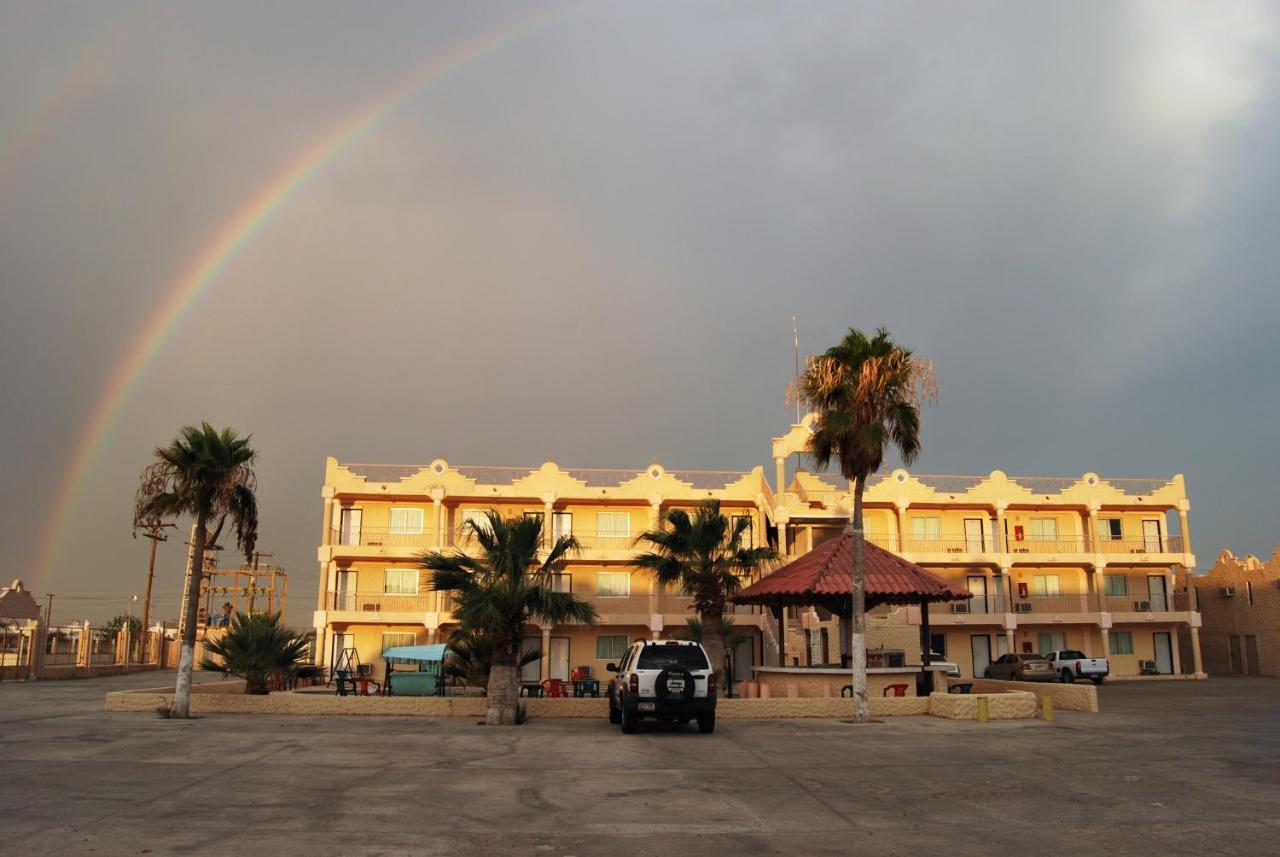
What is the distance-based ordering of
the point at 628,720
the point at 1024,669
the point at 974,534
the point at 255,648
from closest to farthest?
the point at 628,720 → the point at 255,648 → the point at 1024,669 → the point at 974,534

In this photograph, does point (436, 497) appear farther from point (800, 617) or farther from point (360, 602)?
point (800, 617)

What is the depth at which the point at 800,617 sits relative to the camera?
1815 inches

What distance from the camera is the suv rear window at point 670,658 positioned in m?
21.6

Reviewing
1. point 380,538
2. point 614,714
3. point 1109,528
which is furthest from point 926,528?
point 614,714

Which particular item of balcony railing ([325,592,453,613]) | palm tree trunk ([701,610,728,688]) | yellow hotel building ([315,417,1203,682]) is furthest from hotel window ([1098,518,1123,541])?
balcony railing ([325,592,453,613])

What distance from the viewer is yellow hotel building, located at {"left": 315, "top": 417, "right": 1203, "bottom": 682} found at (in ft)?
156

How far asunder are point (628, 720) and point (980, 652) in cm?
3607

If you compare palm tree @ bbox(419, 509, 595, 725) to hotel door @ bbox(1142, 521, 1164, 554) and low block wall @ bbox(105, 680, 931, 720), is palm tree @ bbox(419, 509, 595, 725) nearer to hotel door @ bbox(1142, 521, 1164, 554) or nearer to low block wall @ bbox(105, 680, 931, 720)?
low block wall @ bbox(105, 680, 931, 720)

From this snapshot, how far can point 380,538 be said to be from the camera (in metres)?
48.8

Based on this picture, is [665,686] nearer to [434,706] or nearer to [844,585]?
[434,706]

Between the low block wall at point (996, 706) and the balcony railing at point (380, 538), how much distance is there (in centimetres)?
2975

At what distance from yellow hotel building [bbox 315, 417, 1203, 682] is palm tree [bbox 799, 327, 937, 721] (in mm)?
19765

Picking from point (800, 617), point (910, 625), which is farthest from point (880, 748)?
point (910, 625)

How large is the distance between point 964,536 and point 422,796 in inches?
1761
